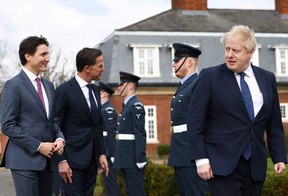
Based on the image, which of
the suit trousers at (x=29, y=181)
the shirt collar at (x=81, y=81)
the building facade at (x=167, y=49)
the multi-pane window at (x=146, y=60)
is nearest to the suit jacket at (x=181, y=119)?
the shirt collar at (x=81, y=81)

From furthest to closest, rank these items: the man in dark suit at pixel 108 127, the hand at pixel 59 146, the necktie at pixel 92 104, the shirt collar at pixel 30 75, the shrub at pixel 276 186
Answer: the man in dark suit at pixel 108 127, the shrub at pixel 276 186, the necktie at pixel 92 104, the shirt collar at pixel 30 75, the hand at pixel 59 146

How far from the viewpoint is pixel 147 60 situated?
122ft

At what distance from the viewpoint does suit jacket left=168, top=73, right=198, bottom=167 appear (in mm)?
7664

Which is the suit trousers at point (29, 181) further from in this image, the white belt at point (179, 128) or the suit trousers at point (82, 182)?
the white belt at point (179, 128)

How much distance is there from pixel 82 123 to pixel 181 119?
1104mm

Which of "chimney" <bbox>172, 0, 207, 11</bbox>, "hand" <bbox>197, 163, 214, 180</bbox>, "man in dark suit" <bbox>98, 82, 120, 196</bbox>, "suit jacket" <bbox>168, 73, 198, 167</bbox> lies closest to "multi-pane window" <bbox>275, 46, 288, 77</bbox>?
"chimney" <bbox>172, 0, 207, 11</bbox>

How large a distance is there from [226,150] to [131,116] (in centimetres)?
468

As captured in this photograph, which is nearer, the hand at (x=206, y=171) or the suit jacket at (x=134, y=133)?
the hand at (x=206, y=171)

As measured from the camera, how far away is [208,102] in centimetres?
566

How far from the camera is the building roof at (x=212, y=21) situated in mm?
38475

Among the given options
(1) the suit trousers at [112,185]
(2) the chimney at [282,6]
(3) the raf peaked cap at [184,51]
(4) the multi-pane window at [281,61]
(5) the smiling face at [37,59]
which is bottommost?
(1) the suit trousers at [112,185]

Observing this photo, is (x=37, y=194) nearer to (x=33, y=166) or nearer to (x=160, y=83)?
(x=33, y=166)

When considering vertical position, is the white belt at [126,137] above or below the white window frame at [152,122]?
above

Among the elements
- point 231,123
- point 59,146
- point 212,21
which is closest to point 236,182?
point 231,123
